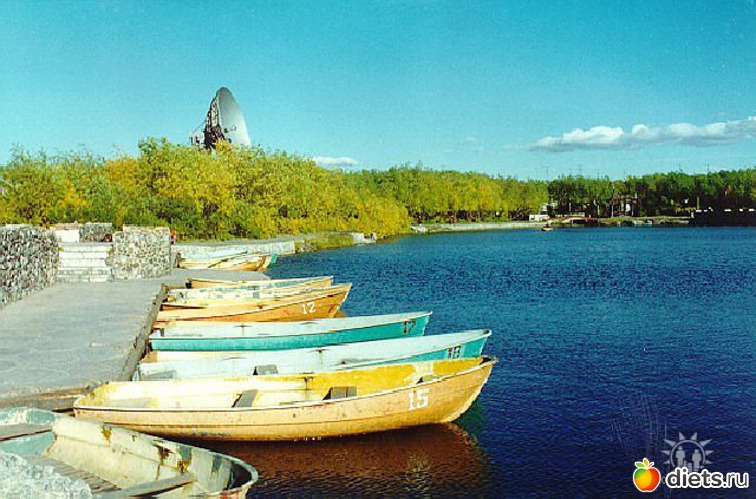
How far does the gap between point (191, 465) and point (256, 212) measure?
5568cm

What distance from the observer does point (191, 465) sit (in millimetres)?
7488

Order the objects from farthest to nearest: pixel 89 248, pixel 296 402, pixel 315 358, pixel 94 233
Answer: pixel 94 233 < pixel 89 248 < pixel 315 358 < pixel 296 402

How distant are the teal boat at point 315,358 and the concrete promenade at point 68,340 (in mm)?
621

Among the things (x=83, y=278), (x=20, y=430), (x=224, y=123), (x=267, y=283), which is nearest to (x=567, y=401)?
(x=20, y=430)

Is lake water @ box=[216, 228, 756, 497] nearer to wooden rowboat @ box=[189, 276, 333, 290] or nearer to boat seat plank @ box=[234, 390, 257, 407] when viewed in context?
boat seat plank @ box=[234, 390, 257, 407]

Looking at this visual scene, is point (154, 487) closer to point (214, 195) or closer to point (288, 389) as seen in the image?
point (288, 389)

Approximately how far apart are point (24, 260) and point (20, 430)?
1291cm

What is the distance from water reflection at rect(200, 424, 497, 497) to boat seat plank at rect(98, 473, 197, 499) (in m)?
3.10

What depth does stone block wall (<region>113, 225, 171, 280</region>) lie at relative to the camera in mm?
25562

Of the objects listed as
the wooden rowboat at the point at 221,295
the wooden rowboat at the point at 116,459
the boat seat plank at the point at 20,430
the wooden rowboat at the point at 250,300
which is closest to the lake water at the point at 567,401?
the wooden rowboat at the point at 116,459

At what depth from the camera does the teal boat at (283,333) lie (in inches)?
593

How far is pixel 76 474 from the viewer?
8.29 metres

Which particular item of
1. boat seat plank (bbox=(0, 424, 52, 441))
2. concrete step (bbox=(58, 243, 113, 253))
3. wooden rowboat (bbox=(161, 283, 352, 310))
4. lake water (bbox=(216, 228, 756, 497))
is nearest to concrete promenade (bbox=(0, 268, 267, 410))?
wooden rowboat (bbox=(161, 283, 352, 310))

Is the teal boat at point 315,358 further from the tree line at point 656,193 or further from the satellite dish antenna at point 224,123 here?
the tree line at point 656,193
